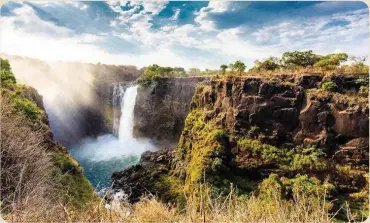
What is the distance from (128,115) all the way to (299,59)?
1919 cm

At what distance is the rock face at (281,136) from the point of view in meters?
12.5

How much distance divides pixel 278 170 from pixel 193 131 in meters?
6.27

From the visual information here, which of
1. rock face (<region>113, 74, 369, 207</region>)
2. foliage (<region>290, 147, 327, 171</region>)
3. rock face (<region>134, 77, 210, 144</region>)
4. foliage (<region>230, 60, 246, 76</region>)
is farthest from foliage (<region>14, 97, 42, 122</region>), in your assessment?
rock face (<region>134, 77, 210, 144</region>)

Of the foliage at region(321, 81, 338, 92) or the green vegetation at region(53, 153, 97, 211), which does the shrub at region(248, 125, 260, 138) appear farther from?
the green vegetation at region(53, 153, 97, 211)

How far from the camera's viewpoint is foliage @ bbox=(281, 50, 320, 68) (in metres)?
15.7

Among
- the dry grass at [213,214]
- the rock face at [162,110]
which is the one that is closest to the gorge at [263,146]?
the dry grass at [213,214]

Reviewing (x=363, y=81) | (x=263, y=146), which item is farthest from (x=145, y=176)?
(x=363, y=81)

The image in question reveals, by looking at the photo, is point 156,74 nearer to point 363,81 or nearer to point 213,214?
point 363,81

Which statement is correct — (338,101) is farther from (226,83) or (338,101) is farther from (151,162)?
(151,162)

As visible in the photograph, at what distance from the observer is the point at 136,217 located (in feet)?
10.3

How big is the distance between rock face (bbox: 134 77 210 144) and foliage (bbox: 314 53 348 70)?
47.1 feet

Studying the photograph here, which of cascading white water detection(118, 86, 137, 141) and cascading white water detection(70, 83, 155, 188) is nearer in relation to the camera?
cascading white water detection(70, 83, 155, 188)

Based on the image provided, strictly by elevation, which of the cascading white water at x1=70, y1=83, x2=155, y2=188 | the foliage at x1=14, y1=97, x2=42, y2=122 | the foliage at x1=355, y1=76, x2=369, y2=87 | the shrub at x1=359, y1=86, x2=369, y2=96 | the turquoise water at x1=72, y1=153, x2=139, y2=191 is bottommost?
the turquoise water at x1=72, y1=153, x2=139, y2=191

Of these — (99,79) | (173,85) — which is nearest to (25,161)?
(173,85)
